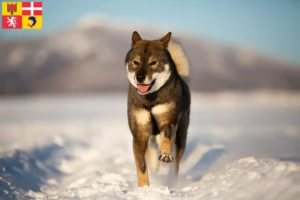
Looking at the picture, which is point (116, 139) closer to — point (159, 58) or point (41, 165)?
point (41, 165)

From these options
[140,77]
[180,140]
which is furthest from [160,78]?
[180,140]

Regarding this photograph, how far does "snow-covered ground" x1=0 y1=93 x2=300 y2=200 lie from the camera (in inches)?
204

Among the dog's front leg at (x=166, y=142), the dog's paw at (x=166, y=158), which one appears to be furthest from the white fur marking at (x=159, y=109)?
the dog's paw at (x=166, y=158)

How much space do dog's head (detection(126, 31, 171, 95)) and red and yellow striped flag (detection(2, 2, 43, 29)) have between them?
2.71 metres

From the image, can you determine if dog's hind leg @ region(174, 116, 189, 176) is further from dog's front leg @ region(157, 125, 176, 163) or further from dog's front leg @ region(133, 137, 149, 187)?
dog's front leg @ region(133, 137, 149, 187)

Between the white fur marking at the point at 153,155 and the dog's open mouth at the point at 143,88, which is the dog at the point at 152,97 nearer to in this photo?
the dog's open mouth at the point at 143,88

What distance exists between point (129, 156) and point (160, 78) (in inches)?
142

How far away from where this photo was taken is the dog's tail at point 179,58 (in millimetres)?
6359

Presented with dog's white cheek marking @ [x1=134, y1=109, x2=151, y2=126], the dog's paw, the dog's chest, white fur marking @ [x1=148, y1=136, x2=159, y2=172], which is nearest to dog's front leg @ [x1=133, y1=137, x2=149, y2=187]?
dog's white cheek marking @ [x1=134, y1=109, x2=151, y2=126]

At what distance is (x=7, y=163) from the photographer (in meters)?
7.35

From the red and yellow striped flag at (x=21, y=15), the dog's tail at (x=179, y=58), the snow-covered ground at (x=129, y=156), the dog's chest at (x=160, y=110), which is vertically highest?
the red and yellow striped flag at (x=21, y=15)

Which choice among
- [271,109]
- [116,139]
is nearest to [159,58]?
[116,139]

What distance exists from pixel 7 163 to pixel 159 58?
3245 millimetres

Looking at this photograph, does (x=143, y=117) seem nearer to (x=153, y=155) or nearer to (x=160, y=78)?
(x=160, y=78)
